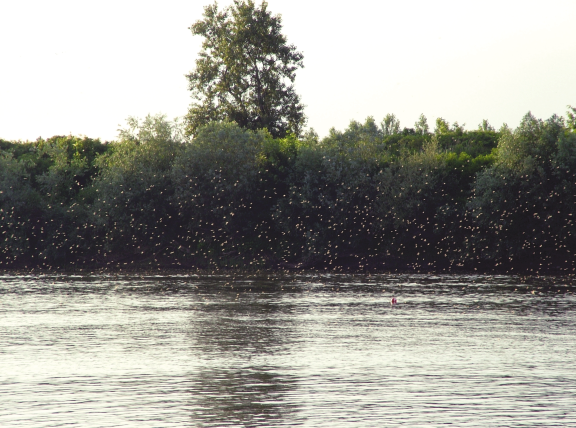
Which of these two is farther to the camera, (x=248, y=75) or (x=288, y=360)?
(x=248, y=75)

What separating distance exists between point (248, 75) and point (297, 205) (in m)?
29.0

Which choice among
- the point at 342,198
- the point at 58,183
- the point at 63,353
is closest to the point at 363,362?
the point at 63,353

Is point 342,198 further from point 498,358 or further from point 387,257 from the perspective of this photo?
point 498,358

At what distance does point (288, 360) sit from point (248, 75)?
86521mm

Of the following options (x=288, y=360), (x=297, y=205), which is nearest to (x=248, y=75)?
(x=297, y=205)

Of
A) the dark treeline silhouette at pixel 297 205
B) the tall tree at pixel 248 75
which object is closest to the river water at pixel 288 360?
the dark treeline silhouette at pixel 297 205

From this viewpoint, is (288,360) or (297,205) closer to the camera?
(288,360)

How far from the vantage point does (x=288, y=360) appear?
94.7ft

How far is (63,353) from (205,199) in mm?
61392

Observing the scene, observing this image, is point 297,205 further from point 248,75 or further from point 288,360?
point 288,360

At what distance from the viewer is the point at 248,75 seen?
111 meters

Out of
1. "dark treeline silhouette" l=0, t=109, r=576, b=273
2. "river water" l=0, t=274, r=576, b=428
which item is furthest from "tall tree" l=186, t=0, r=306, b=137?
"river water" l=0, t=274, r=576, b=428

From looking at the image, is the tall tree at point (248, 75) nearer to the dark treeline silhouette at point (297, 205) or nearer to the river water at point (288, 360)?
the dark treeline silhouette at point (297, 205)

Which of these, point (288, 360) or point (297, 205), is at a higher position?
point (297, 205)
